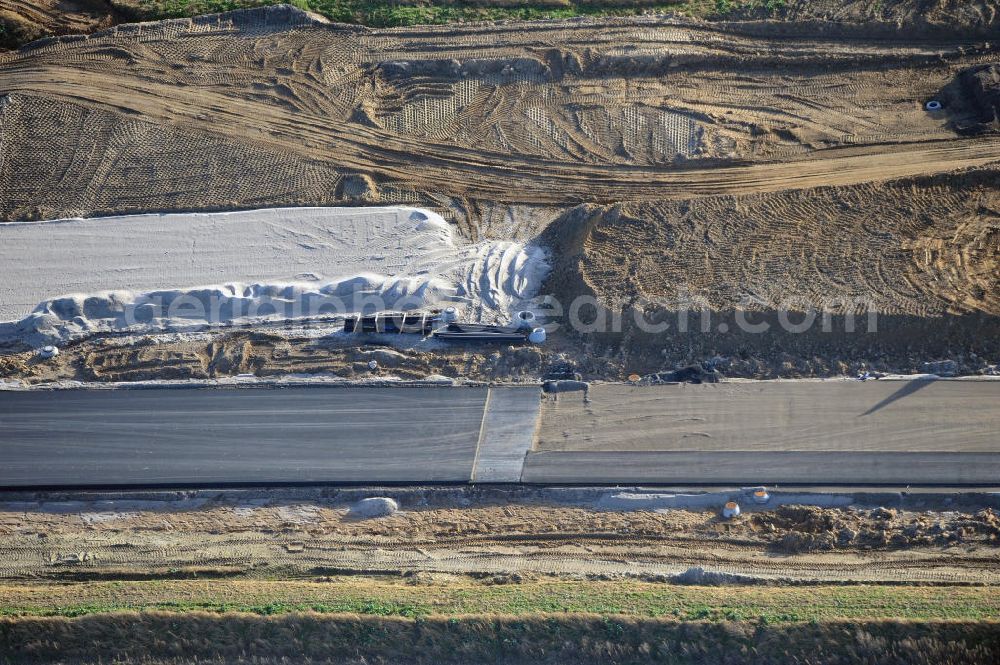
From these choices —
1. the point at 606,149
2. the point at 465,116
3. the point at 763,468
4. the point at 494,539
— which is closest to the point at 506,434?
the point at 494,539

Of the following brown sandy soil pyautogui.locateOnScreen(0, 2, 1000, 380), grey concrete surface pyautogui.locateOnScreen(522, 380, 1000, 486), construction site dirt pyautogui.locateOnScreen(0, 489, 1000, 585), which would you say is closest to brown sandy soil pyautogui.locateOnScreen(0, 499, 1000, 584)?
construction site dirt pyautogui.locateOnScreen(0, 489, 1000, 585)

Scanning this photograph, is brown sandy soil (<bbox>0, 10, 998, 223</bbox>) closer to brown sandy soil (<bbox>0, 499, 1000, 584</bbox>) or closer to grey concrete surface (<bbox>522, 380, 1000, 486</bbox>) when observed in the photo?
grey concrete surface (<bbox>522, 380, 1000, 486</bbox>)

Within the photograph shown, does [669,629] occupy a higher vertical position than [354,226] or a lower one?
lower

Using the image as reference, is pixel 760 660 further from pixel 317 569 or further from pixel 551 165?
pixel 551 165

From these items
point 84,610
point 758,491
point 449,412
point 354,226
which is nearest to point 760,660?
point 758,491

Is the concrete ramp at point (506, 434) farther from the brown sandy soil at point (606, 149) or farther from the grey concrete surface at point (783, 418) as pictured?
the brown sandy soil at point (606, 149)

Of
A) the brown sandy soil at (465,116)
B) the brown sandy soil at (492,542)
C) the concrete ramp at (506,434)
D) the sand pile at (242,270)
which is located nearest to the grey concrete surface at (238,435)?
the concrete ramp at (506,434)
